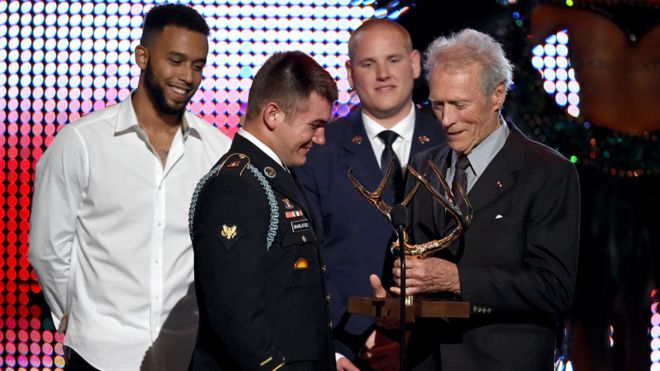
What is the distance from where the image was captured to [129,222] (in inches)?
127

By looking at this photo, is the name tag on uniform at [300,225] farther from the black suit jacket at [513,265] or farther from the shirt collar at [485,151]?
the shirt collar at [485,151]

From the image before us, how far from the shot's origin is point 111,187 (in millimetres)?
3219

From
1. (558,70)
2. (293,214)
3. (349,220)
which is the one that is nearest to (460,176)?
(293,214)

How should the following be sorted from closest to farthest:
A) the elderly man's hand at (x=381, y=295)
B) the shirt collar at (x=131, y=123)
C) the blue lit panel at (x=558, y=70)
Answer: the elderly man's hand at (x=381, y=295) → the shirt collar at (x=131, y=123) → the blue lit panel at (x=558, y=70)

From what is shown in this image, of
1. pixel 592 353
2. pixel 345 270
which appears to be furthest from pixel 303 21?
pixel 592 353

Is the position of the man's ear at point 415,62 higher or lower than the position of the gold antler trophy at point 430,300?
higher

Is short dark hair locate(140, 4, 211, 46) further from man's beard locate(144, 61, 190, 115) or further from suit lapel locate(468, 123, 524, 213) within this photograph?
suit lapel locate(468, 123, 524, 213)

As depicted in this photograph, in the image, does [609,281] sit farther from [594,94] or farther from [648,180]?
[594,94]

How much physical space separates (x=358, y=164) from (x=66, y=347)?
3.89ft

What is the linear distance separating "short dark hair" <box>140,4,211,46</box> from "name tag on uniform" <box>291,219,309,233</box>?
100 cm

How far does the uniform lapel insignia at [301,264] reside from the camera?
2574 millimetres

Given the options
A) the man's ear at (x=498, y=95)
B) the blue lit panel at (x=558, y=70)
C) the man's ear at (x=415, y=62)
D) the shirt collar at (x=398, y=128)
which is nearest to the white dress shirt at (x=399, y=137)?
the shirt collar at (x=398, y=128)

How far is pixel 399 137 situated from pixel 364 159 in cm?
17

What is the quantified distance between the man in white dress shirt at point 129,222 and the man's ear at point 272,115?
64 centimetres
